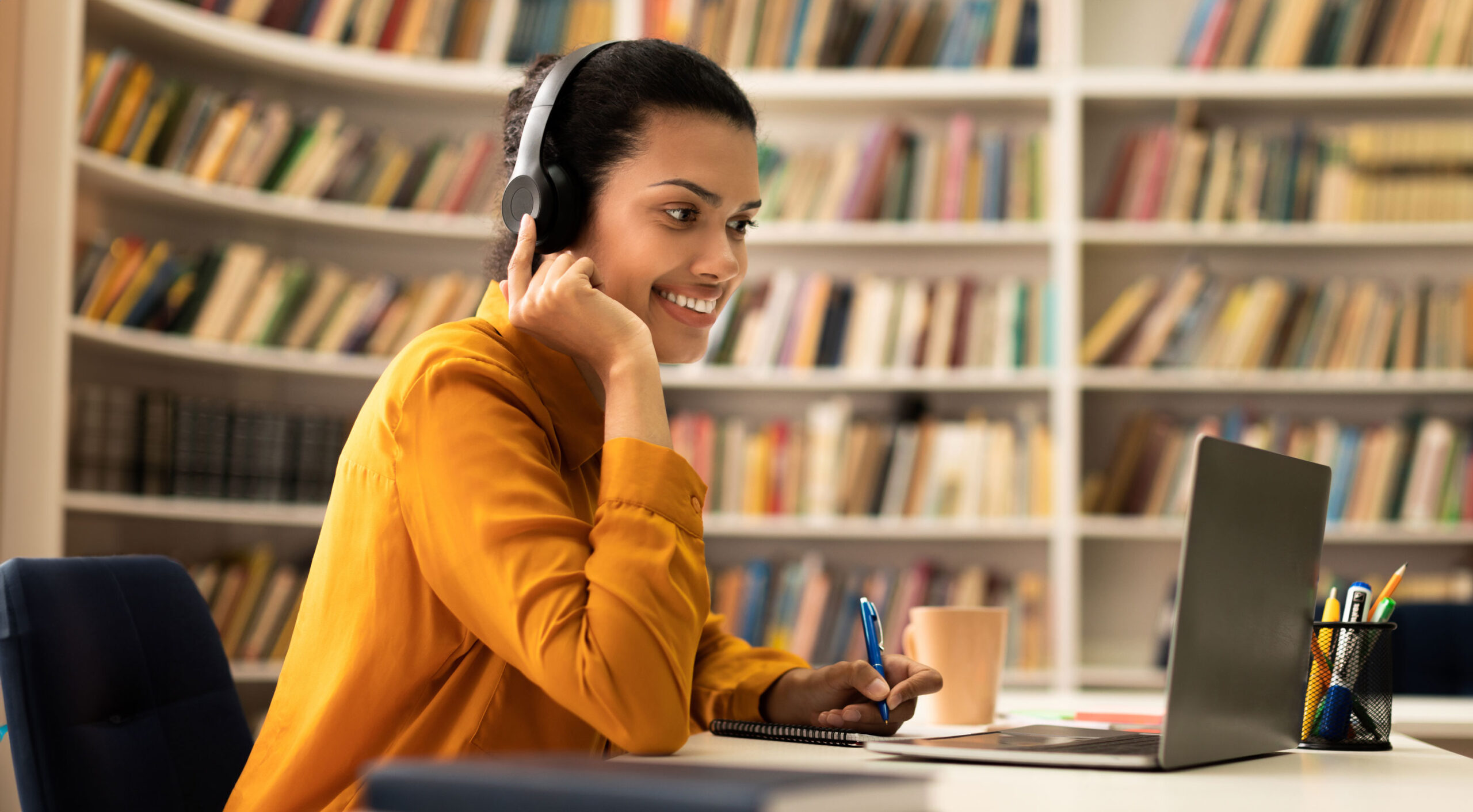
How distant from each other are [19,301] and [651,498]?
223cm

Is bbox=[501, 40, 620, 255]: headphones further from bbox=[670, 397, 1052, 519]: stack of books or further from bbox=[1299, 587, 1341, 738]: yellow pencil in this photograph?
bbox=[670, 397, 1052, 519]: stack of books

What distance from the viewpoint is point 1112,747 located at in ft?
3.05

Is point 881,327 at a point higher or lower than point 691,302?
higher

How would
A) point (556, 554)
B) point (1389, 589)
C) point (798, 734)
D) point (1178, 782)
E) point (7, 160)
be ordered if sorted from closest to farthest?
1. point (1178, 782)
2. point (556, 554)
3. point (798, 734)
4. point (1389, 589)
5. point (7, 160)

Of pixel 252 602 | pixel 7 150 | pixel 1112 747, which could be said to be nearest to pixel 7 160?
pixel 7 150

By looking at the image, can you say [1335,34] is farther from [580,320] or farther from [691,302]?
[580,320]

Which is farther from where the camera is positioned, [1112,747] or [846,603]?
[846,603]

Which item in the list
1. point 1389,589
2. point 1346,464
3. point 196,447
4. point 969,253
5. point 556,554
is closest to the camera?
point 556,554

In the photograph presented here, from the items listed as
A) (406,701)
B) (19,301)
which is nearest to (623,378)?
(406,701)

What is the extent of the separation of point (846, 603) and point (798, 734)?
2269mm

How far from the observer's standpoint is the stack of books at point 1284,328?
323 centimetres

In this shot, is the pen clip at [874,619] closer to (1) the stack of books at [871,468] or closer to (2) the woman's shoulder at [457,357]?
(2) the woman's shoulder at [457,357]

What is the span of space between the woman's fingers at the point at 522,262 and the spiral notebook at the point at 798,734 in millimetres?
430

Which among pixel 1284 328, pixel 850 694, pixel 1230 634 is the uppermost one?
pixel 1284 328
